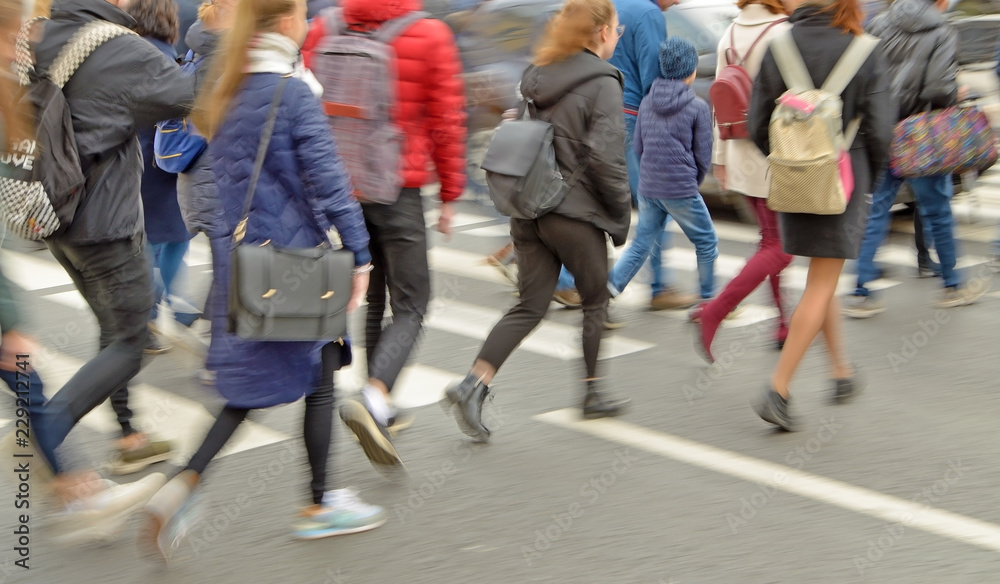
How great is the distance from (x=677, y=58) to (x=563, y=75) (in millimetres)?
1814

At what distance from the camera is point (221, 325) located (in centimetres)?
416

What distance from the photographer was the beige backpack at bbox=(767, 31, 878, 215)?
5.01m

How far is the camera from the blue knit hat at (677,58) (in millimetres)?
6742

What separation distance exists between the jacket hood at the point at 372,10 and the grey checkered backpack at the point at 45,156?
3.47 ft

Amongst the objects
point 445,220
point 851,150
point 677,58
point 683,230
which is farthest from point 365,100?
point 683,230

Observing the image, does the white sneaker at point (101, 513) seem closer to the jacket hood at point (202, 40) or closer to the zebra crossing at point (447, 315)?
the zebra crossing at point (447, 315)

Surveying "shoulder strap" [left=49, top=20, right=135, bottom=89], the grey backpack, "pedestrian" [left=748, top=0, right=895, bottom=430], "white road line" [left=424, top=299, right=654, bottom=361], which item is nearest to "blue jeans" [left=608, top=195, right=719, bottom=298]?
"white road line" [left=424, top=299, right=654, bottom=361]

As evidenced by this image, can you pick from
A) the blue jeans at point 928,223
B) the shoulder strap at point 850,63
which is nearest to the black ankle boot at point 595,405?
the shoulder strap at point 850,63

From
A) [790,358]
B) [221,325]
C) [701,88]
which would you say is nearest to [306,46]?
[221,325]

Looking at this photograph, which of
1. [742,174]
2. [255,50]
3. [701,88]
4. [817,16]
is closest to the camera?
[255,50]

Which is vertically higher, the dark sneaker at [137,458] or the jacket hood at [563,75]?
the jacket hood at [563,75]

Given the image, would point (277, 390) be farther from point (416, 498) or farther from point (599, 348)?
point (599, 348)

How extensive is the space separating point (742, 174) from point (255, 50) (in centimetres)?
306

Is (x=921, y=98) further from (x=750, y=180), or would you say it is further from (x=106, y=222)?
(x=106, y=222)
